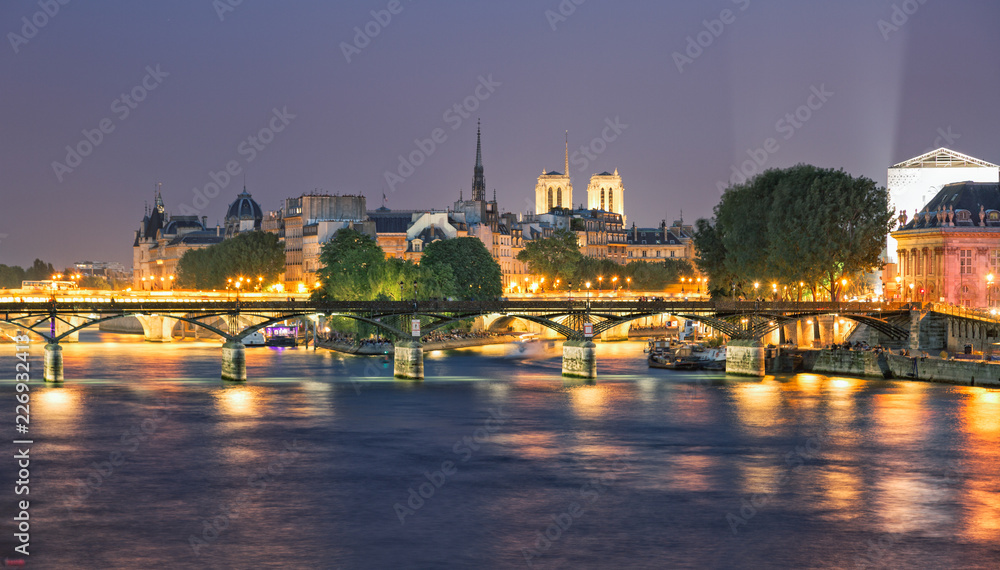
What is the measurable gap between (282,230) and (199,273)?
1866 centimetres

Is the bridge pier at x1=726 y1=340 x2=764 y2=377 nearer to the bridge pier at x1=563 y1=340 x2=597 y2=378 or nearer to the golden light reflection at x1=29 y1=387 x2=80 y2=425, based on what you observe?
the bridge pier at x1=563 y1=340 x2=597 y2=378

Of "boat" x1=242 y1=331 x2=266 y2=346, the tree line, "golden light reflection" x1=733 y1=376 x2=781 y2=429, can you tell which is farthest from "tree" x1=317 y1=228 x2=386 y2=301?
"golden light reflection" x1=733 y1=376 x2=781 y2=429

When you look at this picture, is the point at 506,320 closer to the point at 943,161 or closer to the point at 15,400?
the point at 943,161

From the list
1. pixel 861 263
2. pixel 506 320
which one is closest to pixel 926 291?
pixel 861 263

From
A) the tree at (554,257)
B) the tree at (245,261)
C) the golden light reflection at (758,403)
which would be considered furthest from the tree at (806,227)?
the tree at (245,261)

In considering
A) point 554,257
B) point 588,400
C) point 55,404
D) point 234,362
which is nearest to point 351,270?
point 234,362

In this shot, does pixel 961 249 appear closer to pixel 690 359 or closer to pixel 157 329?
pixel 690 359

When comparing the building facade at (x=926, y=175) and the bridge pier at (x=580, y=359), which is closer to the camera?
the bridge pier at (x=580, y=359)

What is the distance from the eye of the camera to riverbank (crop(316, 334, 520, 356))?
4407 inches

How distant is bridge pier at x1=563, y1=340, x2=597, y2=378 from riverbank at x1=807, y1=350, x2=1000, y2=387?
50.4ft

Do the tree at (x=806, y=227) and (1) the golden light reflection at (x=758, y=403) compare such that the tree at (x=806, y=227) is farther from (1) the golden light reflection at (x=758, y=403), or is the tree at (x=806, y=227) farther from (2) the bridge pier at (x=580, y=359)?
(2) the bridge pier at (x=580, y=359)

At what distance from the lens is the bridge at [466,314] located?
76.6 m

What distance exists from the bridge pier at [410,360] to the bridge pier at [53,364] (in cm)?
1958

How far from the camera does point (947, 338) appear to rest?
87.1 meters
